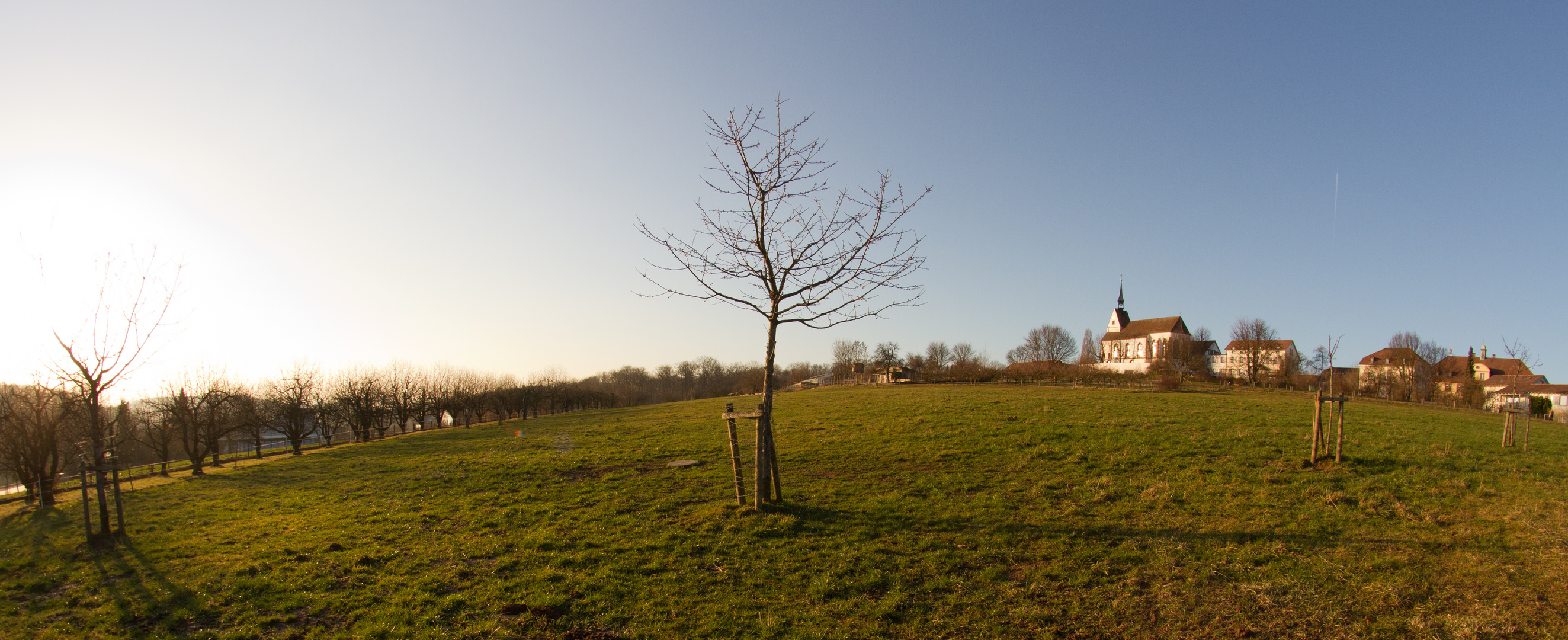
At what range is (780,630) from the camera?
20.8 feet

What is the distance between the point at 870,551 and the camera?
873 cm

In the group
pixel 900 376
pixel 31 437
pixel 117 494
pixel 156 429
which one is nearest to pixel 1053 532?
pixel 117 494

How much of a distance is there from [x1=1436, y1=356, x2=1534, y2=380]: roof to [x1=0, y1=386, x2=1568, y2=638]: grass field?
3323 centimetres

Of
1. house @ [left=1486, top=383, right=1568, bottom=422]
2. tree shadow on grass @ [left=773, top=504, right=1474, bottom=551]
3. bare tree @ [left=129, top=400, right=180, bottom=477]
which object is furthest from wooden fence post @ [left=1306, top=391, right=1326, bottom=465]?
bare tree @ [left=129, top=400, right=180, bottom=477]

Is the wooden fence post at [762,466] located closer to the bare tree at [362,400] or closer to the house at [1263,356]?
the bare tree at [362,400]

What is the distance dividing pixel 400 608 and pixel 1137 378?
6528 cm

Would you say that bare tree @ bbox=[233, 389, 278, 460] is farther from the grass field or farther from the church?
the church

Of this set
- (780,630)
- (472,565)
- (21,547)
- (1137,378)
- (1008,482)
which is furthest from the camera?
(1137,378)

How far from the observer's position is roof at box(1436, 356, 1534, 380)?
2341 inches

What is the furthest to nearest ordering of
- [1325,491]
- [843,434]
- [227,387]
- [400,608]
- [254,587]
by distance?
[227,387], [843,434], [1325,491], [254,587], [400,608]

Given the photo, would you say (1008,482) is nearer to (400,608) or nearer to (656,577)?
(656,577)

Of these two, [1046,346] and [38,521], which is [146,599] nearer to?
[38,521]

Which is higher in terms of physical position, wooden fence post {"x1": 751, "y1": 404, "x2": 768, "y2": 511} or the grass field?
wooden fence post {"x1": 751, "y1": 404, "x2": 768, "y2": 511}

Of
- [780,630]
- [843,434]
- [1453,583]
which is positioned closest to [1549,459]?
[1453,583]
